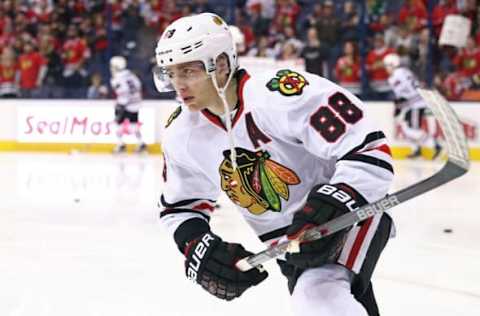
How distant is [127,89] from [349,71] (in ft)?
10.1

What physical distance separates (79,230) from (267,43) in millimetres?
7235

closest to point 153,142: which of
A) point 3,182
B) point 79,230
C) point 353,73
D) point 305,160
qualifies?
point 353,73

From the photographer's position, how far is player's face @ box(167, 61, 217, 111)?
2135 millimetres

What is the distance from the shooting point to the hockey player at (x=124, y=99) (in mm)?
11625

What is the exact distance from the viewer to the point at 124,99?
11586 millimetres

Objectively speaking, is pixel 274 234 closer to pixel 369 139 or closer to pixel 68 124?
pixel 369 139

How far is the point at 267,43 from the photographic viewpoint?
39.8ft

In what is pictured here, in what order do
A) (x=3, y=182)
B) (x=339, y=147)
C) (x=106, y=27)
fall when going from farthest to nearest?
1. (x=106, y=27)
2. (x=3, y=182)
3. (x=339, y=147)

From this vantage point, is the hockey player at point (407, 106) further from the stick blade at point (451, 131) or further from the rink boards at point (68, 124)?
the stick blade at point (451, 131)

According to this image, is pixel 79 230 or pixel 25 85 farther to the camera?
pixel 25 85

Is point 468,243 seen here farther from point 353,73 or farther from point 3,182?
point 353,73

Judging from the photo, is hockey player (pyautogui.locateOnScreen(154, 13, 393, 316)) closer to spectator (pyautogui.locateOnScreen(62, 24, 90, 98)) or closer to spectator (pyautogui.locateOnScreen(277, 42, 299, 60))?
spectator (pyautogui.locateOnScreen(277, 42, 299, 60))

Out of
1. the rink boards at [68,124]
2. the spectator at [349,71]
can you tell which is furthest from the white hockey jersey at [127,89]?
the spectator at [349,71]

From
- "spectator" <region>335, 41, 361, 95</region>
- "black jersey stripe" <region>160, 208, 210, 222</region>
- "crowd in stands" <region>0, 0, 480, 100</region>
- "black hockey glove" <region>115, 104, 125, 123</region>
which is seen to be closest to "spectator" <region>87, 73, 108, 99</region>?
"crowd in stands" <region>0, 0, 480, 100</region>
